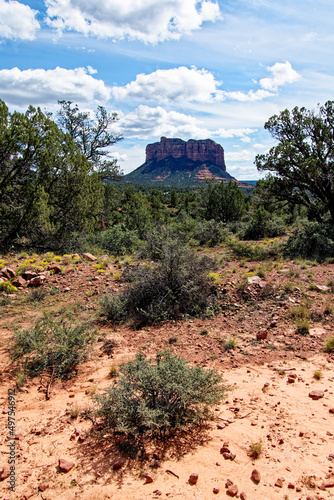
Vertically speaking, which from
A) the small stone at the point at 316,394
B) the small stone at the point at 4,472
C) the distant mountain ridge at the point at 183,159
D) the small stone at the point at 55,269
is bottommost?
the small stone at the point at 4,472

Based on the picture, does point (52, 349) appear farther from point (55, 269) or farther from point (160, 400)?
point (55, 269)

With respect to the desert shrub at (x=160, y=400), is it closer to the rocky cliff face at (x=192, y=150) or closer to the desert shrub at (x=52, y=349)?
the desert shrub at (x=52, y=349)

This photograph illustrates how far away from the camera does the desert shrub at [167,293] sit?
20.9 feet

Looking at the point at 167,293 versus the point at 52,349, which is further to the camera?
the point at 167,293

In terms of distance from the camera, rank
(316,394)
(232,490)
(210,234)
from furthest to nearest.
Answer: (210,234) < (316,394) < (232,490)

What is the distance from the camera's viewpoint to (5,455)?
283 centimetres

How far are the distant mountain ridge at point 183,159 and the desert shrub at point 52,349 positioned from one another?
5489 inches

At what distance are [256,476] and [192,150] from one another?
537 ft

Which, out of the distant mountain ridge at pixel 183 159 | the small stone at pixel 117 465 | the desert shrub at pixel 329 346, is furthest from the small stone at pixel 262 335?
the distant mountain ridge at pixel 183 159

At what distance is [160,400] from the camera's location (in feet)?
10.6

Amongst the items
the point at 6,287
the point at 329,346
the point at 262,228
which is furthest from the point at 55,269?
the point at 262,228

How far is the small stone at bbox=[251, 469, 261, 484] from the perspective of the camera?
97.2 inches

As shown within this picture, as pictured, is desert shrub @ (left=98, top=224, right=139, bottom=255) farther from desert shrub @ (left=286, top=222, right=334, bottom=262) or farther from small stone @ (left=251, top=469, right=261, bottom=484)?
small stone @ (left=251, top=469, right=261, bottom=484)

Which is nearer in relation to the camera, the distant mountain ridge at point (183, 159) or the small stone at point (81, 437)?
the small stone at point (81, 437)
